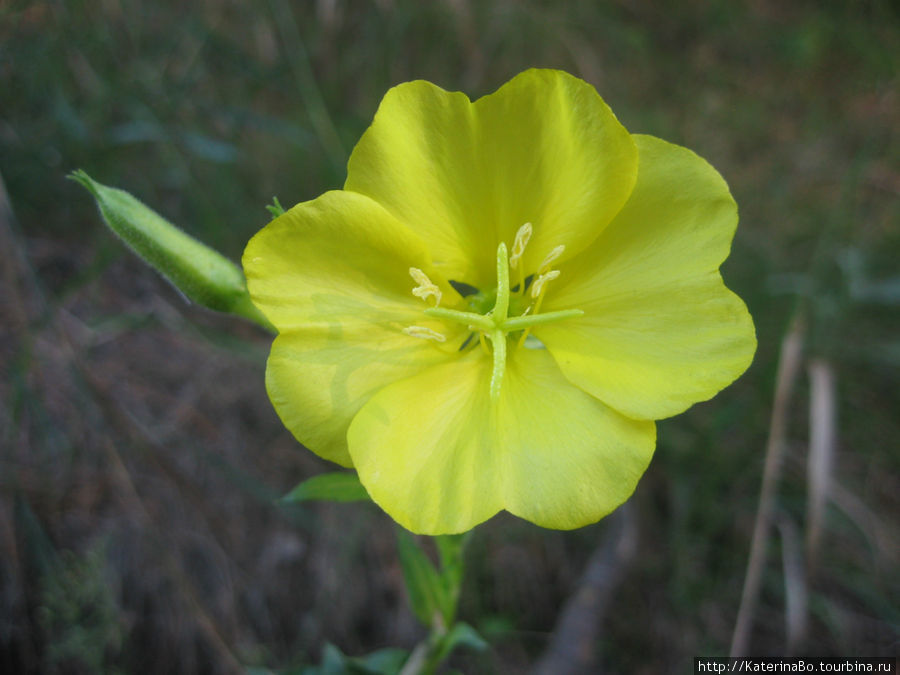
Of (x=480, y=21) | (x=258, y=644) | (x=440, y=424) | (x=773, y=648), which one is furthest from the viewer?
(x=480, y=21)

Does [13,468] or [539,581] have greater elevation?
[13,468]

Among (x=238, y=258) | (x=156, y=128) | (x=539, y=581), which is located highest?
(x=156, y=128)

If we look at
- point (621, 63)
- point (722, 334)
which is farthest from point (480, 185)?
point (621, 63)

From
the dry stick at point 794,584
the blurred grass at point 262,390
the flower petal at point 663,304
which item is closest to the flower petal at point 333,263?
the flower petal at point 663,304

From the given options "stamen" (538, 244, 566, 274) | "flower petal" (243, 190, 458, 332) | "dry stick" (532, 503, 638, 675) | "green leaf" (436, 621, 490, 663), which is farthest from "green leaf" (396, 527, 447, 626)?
"dry stick" (532, 503, 638, 675)

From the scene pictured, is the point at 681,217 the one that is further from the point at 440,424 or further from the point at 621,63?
the point at 621,63

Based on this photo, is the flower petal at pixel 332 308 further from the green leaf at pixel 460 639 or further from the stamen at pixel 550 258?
the green leaf at pixel 460 639

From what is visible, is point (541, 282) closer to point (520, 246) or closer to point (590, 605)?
point (520, 246)

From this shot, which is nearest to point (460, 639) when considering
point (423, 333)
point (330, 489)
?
point (330, 489)

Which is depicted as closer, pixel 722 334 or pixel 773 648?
pixel 722 334
